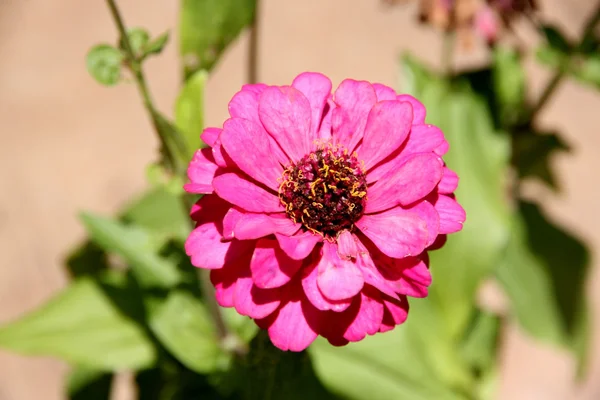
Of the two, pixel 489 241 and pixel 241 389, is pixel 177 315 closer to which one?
pixel 241 389

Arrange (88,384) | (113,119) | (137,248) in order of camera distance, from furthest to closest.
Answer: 1. (113,119)
2. (88,384)
3. (137,248)

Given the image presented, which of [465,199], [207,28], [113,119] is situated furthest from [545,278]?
[113,119]

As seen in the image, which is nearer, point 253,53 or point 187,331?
point 187,331

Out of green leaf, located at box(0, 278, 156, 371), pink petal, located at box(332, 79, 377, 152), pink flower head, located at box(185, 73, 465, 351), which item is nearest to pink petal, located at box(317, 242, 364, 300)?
pink flower head, located at box(185, 73, 465, 351)

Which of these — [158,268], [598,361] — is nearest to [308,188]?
[158,268]

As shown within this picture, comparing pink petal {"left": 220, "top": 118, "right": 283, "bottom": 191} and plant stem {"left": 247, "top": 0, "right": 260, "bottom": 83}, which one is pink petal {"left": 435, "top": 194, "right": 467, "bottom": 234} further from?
plant stem {"left": 247, "top": 0, "right": 260, "bottom": 83}

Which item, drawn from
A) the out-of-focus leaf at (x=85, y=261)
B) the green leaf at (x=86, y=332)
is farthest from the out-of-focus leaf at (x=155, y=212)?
the green leaf at (x=86, y=332)

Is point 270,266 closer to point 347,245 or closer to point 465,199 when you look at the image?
point 347,245
